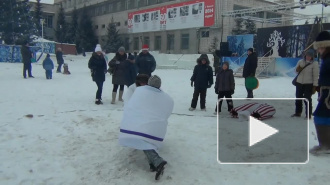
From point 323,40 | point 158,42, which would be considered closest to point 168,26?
point 158,42

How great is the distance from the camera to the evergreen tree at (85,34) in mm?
51588

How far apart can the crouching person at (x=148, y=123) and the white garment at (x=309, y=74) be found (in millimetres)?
4130

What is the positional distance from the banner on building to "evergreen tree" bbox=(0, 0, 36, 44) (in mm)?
14036

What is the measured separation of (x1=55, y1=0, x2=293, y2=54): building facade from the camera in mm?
33344

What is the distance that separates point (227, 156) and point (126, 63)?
4728mm

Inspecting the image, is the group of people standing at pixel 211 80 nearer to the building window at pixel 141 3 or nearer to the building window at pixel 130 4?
the building window at pixel 141 3

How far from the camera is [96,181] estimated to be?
12.2 feet

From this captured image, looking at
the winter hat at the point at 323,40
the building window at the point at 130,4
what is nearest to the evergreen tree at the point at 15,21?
the building window at the point at 130,4

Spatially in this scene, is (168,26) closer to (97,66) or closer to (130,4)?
(130,4)

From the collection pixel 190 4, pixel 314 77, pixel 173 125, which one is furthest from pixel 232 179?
pixel 190 4

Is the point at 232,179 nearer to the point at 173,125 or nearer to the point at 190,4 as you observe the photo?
the point at 173,125

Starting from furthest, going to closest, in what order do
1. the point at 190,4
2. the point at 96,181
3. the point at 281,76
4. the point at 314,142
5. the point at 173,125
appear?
the point at 190,4, the point at 281,76, the point at 173,125, the point at 314,142, the point at 96,181
